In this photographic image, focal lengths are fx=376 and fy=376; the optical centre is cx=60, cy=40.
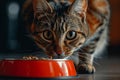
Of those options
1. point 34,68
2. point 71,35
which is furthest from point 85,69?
point 34,68

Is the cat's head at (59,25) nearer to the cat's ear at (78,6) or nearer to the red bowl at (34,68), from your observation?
the cat's ear at (78,6)

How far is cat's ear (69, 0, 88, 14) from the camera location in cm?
196

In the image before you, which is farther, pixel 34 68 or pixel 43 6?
pixel 43 6

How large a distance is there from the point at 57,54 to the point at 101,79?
1.41 ft

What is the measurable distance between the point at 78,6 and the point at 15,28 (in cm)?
35

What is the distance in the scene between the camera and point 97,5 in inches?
79.4

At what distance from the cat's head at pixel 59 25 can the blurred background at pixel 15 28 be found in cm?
6

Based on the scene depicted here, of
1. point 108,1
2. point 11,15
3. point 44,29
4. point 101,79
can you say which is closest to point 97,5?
point 108,1

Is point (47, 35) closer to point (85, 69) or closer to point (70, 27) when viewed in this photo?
point (70, 27)

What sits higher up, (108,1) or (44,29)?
(108,1)

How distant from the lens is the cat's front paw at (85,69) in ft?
6.45

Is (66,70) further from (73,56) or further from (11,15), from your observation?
(11,15)

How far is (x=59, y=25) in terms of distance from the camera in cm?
194

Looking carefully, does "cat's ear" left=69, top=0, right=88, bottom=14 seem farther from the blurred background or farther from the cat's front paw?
the cat's front paw
